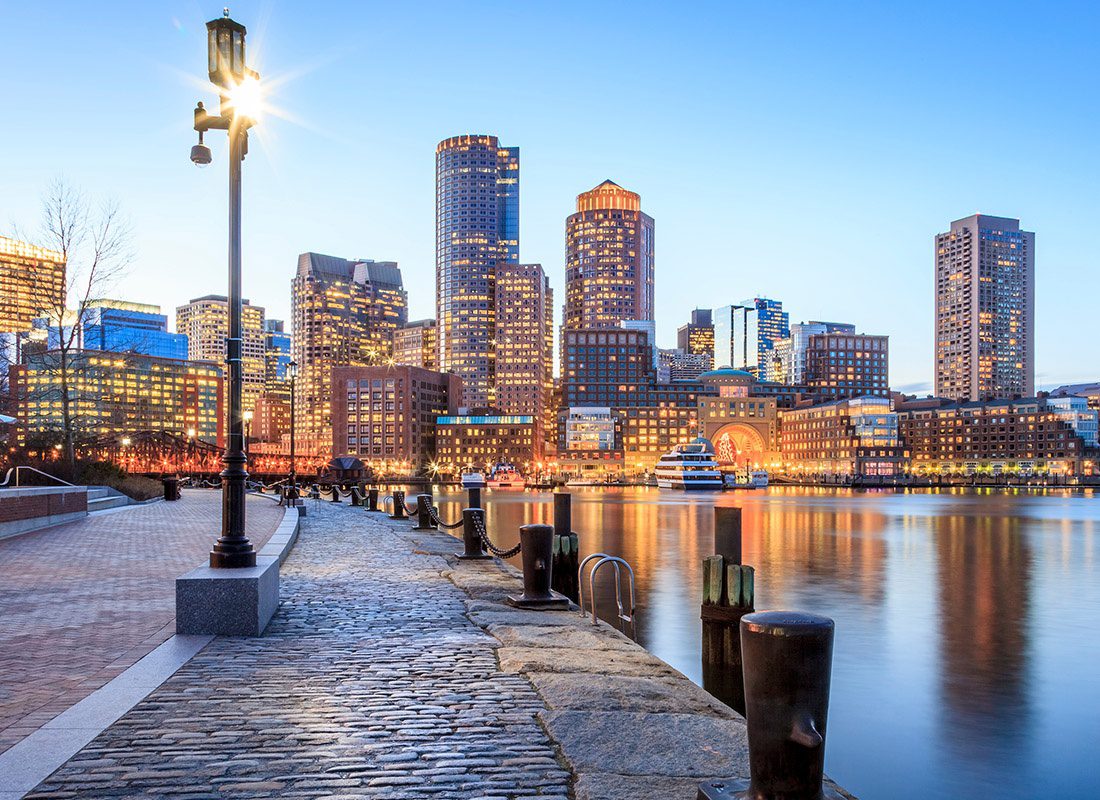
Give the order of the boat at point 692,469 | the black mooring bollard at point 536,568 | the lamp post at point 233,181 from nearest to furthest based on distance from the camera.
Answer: the lamp post at point 233,181
the black mooring bollard at point 536,568
the boat at point 692,469

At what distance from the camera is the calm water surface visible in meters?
12.1

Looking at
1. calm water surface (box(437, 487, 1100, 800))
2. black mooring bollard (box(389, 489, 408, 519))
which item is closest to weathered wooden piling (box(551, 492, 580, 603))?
calm water surface (box(437, 487, 1100, 800))

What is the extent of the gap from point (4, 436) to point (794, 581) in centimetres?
3321

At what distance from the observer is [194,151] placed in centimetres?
1236

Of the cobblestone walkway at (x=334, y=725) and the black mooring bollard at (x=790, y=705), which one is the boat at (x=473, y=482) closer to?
the cobblestone walkway at (x=334, y=725)

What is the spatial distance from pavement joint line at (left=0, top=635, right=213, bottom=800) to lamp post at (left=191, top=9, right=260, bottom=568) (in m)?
1.94

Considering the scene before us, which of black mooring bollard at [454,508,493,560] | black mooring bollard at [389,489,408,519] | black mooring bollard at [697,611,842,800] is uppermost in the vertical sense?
black mooring bollard at [697,611,842,800]

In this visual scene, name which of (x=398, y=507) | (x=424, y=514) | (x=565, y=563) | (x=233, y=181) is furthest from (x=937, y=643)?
(x=398, y=507)

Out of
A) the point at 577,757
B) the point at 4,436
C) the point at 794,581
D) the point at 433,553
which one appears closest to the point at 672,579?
the point at 794,581

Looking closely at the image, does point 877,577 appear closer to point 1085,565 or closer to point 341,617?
point 1085,565

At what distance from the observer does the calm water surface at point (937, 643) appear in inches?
477

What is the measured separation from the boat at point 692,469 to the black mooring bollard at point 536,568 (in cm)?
13183

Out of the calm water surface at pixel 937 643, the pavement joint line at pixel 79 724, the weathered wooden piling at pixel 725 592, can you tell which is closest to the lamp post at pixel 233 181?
the pavement joint line at pixel 79 724

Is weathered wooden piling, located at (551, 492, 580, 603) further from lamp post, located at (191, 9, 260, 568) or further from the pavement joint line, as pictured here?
the pavement joint line
